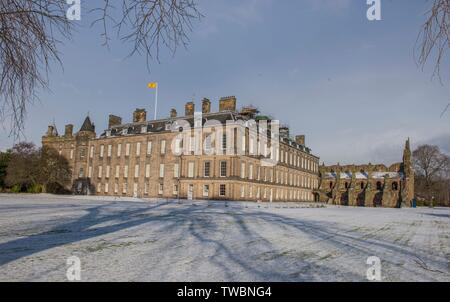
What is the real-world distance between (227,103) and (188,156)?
29.5 ft

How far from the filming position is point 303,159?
2601 inches

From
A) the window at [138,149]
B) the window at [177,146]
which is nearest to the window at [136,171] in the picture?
the window at [138,149]

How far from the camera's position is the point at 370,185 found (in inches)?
2707

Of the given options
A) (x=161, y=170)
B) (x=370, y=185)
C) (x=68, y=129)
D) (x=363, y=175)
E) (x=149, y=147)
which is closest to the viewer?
(x=161, y=170)

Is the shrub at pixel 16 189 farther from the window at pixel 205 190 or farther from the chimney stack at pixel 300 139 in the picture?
the chimney stack at pixel 300 139

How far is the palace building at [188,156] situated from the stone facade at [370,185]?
45.6 ft

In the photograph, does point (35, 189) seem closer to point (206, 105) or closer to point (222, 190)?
point (206, 105)

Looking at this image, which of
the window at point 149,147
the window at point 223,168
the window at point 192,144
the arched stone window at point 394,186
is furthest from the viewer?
the arched stone window at point 394,186

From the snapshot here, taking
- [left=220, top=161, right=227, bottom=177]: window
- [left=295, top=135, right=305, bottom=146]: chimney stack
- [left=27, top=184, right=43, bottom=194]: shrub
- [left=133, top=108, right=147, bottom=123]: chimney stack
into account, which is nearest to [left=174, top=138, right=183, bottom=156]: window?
[left=220, top=161, right=227, bottom=177]: window

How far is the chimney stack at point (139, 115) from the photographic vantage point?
188 ft

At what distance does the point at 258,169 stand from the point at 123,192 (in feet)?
68.1

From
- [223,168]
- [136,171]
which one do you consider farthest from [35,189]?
[223,168]
